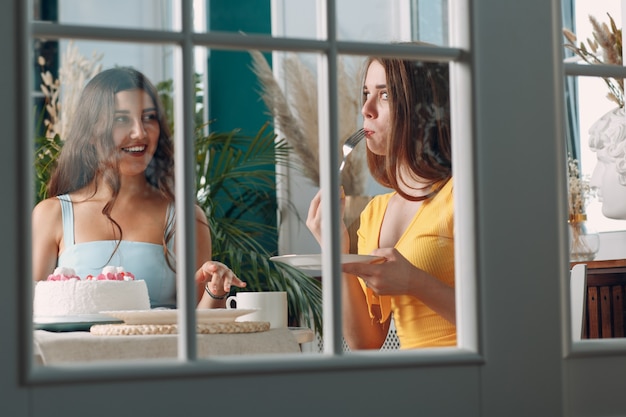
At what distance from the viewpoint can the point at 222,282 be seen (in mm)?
2326

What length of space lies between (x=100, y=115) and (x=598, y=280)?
1494 millimetres

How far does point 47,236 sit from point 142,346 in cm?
132

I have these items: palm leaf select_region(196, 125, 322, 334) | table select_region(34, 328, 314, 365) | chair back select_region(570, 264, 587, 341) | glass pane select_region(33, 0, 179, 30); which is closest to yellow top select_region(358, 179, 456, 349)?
chair back select_region(570, 264, 587, 341)

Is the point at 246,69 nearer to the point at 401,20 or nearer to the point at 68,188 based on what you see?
the point at 401,20

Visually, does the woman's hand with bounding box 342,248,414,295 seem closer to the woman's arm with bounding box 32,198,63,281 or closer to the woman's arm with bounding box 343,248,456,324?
the woman's arm with bounding box 343,248,456,324

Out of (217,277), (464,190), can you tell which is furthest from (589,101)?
(464,190)

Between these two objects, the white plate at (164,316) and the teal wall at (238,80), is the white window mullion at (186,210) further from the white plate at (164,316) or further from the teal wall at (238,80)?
→ the teal wall at (238,80)

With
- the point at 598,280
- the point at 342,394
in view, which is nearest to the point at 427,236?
the point at 598,280

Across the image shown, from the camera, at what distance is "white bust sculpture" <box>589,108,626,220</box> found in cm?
259

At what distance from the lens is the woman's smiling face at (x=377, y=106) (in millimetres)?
2365

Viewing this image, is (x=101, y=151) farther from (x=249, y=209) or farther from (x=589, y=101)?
(x=589, y=101)

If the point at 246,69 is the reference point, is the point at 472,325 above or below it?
below

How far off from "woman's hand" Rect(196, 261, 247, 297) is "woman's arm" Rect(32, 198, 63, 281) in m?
0.54

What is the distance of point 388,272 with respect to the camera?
81.4 inches
